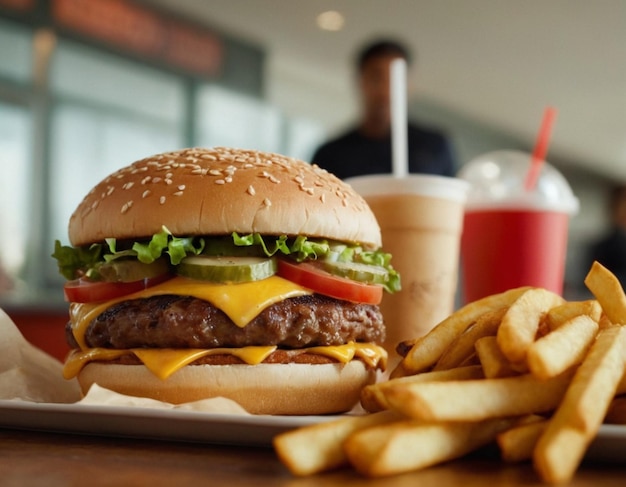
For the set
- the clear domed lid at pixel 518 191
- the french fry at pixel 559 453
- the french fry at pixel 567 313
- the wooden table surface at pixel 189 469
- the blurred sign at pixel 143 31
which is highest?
the blurred sign at pixel 143 31

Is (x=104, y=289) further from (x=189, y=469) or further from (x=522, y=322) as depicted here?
Answer: (x=522, y=322)

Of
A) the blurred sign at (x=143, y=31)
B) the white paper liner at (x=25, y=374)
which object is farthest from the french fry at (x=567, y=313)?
the blurred sign at (x=143, y=31)

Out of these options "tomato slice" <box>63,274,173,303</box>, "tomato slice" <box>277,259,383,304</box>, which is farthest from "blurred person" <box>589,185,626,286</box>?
"tomato slice" <box>63,274,173,303</box>

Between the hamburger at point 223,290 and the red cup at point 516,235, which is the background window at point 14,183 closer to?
the red cup at point 516,235

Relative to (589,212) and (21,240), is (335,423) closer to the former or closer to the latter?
(21,240)

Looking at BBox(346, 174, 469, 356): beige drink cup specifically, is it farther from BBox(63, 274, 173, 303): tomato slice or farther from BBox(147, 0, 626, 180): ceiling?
BBox(147, 0, 626, 180): ceiling

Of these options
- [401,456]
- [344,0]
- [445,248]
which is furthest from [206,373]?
[344,0]

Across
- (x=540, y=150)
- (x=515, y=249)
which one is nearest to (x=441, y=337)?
(x=515, y=249)
